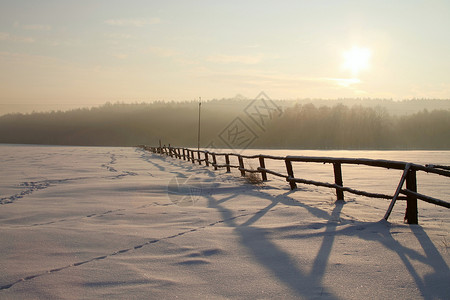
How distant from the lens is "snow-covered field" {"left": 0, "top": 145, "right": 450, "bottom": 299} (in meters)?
2.72

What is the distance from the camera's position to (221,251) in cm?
365

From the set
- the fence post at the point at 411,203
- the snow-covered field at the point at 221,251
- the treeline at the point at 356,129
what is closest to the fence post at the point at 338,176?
the snow-covered field at the point at 221,251

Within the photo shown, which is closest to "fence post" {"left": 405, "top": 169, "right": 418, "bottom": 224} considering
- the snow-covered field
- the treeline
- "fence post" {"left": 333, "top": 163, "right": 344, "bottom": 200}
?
the snow-covered field

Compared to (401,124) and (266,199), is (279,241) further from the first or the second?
(401,124)

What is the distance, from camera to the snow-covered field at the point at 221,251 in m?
2.72

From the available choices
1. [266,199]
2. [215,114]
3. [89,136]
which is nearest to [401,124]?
[215,114]

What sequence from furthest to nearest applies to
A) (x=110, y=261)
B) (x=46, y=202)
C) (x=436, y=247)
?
(x=46, y=202) < (x=436, y=247) < (x=110, y=261)

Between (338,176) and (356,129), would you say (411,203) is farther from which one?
(356,129)

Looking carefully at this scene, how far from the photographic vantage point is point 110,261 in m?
3.35

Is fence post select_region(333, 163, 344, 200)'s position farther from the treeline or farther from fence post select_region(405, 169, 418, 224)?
the treeline

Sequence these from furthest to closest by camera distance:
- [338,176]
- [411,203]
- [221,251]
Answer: [338,176]
[411,203]
[221,251]

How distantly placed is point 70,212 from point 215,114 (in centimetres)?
16302

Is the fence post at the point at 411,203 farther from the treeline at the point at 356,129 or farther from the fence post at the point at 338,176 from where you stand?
the treeline at the point at 356,129

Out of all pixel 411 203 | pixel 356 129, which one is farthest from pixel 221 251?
pixel 356 129
